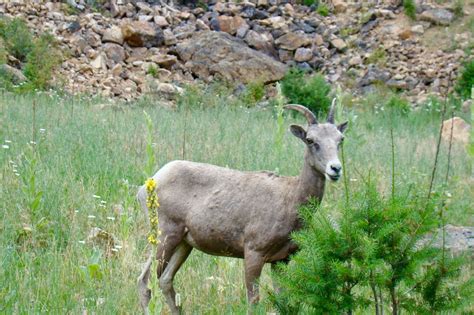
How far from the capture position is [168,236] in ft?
18.7

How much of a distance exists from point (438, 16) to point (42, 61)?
14.4 metres

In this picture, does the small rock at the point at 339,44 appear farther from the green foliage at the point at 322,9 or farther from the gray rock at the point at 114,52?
the gray rock at the point at 114,52

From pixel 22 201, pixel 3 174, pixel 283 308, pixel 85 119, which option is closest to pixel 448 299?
pixel 283 308

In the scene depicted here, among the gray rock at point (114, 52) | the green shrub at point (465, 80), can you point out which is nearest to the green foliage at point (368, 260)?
the green shrub at point (465, 80)

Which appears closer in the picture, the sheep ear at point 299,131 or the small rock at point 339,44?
the sheep ear at point 299,131

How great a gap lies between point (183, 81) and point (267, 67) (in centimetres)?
288

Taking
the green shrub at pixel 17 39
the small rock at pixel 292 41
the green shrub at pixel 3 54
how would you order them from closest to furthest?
the green shrub at pixel 3 54 < the green shrub at pixel 17 39 < the small rock at pixel 292 41

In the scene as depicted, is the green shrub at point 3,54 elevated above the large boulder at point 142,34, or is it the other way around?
the green shrub at point 3,54

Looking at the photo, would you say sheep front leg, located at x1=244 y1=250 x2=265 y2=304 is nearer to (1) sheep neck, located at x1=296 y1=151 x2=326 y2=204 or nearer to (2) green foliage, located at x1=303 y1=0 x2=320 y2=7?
(1) sheep neck, located at x1=296 y1=151 x2=326 y2=204

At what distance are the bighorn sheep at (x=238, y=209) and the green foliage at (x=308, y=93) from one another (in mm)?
14814

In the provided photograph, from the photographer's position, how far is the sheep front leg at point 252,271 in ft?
17.7

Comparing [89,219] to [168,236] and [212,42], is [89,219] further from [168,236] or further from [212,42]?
[212,42]

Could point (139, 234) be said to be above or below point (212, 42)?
above

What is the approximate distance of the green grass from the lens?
5695 millimetres
